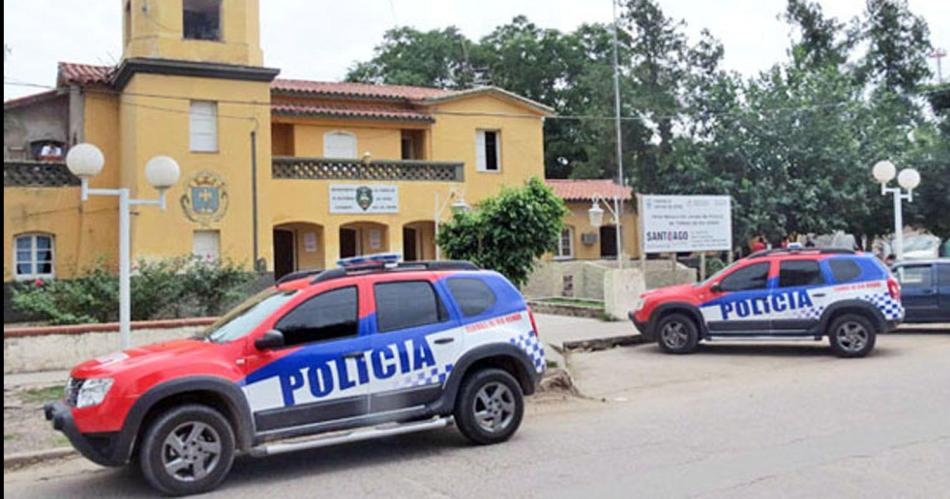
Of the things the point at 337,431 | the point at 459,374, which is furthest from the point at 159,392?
the point at 459,374

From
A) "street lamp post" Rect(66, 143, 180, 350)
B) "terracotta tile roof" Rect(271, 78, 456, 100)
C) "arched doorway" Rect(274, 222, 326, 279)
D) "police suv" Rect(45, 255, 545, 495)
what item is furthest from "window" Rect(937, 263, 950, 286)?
"terracotta tile roof" Rect(271, 78, 456, 100)

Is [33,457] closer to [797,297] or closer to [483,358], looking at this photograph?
[483,358]

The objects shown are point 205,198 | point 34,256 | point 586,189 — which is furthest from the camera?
point 586,189

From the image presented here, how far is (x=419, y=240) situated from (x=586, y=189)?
900cm

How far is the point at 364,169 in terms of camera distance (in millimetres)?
23859

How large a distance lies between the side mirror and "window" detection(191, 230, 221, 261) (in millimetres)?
15146

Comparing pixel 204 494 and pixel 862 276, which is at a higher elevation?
pixel 862 276

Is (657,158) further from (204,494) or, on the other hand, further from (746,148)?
(204,494)

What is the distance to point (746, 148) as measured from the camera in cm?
2625

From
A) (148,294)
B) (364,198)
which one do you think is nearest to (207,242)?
(364,198)

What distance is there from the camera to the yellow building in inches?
797

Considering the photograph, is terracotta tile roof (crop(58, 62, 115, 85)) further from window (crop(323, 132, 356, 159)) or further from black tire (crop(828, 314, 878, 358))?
black tire (crop(828, 314, 878, 358))

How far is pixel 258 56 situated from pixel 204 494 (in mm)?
17355

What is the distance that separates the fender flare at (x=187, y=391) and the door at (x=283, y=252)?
1929cm
